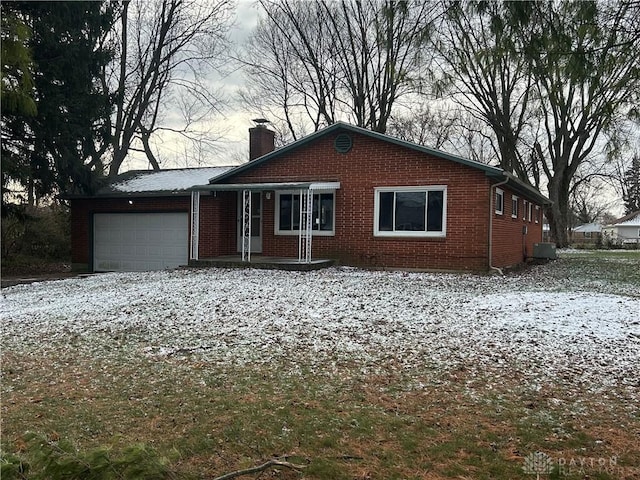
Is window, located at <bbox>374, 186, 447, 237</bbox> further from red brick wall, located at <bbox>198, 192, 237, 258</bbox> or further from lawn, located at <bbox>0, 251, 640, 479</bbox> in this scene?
red brick wall, located at <bbox>198, 192, 237, 258</bbox>

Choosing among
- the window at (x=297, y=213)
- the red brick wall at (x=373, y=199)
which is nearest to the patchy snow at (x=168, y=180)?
the red brick wall at (x=373, y=199)

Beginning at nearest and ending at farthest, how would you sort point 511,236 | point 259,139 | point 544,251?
point 511,236
point 259,139
point 544,251

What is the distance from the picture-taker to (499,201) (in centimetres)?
1468

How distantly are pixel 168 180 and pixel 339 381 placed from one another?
1528 centimetres

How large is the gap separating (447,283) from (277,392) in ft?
24.3

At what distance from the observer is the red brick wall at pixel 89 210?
17.3 metres

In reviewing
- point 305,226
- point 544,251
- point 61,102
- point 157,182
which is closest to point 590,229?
point 544,251

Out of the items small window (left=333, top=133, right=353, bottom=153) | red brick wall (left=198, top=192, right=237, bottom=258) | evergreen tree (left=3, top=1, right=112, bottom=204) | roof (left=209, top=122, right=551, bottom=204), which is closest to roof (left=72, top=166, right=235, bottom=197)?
red brick wall (left=198, top=192, right=237, bottom=258)

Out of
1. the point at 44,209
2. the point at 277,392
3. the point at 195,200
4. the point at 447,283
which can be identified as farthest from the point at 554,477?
the point at 44,209

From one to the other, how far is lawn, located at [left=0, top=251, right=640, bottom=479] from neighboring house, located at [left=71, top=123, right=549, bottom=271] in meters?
4.22

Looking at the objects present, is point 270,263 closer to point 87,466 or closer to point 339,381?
point 339,381

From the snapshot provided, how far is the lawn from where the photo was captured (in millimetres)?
3426

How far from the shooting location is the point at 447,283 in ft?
37.2

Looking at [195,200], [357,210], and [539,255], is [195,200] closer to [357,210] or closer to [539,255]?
[357,210]
